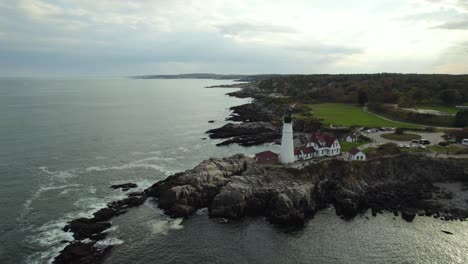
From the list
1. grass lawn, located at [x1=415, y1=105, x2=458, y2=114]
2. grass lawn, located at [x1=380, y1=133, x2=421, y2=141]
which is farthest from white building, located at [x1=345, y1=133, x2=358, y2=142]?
grass lawn, located at [x1=415, y1=105, x2=458, y2=114]

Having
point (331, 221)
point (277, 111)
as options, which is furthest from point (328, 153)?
point (277, 111)

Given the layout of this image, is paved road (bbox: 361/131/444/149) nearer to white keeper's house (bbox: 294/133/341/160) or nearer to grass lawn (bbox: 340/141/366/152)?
grass lawn (bbox: 340/141/366/152)

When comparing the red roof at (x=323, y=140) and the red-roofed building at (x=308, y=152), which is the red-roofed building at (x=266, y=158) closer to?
the red-roofed building at (x=308, y=152)

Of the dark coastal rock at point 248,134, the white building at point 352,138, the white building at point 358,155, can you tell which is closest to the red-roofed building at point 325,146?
the white building at point 358,155

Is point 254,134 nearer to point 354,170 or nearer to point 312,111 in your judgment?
point 312,111

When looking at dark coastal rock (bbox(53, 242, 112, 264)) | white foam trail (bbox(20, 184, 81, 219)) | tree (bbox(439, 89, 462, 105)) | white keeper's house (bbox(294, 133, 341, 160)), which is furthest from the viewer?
tree (bbox(439, 89, 462, 105))

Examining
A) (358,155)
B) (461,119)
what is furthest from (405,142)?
(461,119)
